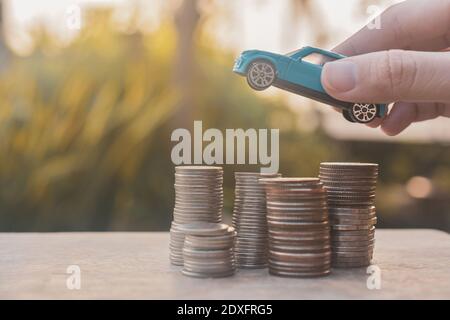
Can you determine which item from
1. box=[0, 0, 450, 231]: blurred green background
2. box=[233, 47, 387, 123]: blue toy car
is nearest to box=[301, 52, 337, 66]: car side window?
box=[233, 47, 387, 123]: blue toy car

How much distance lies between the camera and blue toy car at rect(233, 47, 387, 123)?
2670mm

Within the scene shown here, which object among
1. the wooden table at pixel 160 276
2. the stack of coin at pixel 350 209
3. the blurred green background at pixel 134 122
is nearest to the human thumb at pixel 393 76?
the stack of coin at pixel 350 209

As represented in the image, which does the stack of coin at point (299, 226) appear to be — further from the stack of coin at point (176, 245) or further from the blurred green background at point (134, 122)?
the blurred green background at point (134, 122)

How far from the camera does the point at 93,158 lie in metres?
6.10

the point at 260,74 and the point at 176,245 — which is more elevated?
the point at 260,74

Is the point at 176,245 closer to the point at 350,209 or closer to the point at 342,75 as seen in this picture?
the point at 350,209

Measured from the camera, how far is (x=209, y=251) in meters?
2.22

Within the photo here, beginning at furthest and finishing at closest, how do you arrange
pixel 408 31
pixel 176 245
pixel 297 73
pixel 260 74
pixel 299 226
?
pixel 408 31
pixel 260 74
pixel 297 73
pixel 176 245
pixel 299 226

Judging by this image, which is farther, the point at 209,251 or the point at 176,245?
the point at 176,245

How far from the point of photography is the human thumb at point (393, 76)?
229cm

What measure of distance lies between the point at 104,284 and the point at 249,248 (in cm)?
53

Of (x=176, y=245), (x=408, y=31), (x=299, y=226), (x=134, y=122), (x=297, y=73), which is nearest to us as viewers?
(x=299, y=226)

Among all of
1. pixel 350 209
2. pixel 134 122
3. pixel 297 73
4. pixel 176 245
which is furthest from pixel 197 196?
pixel 134 122

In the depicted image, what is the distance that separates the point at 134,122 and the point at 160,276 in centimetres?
412
